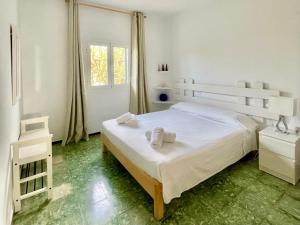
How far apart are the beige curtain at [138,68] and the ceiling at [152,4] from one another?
0.89 ft

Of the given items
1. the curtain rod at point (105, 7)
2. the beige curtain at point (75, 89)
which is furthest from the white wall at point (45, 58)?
the curtain rod at point (105, 7)

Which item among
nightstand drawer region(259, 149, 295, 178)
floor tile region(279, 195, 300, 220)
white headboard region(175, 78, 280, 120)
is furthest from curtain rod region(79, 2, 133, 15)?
floor tile region(279, 195, 300, 220)

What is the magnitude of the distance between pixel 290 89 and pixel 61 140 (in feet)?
13.5

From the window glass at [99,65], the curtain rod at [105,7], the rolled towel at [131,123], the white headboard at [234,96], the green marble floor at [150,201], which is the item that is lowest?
the green marble floor at [150,201]

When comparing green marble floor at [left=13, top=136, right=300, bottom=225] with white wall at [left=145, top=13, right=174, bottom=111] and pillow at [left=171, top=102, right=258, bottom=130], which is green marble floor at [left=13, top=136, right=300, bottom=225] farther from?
white wall at [left=145, top=13, right=174, bottom=111]

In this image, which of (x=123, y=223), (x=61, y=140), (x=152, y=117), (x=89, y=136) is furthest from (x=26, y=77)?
(x=123, y=223)

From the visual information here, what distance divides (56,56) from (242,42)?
3420mm

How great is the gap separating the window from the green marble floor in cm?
211

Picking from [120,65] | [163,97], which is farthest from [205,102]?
[120,65]

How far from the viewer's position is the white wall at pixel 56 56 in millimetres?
3266

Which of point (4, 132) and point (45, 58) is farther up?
point (45, 58)

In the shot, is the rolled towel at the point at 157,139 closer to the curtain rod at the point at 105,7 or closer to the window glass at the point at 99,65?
the window glass at the point at 99,65

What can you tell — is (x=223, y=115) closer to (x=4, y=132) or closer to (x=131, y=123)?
(x=131, y=123)

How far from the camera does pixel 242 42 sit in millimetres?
3199
